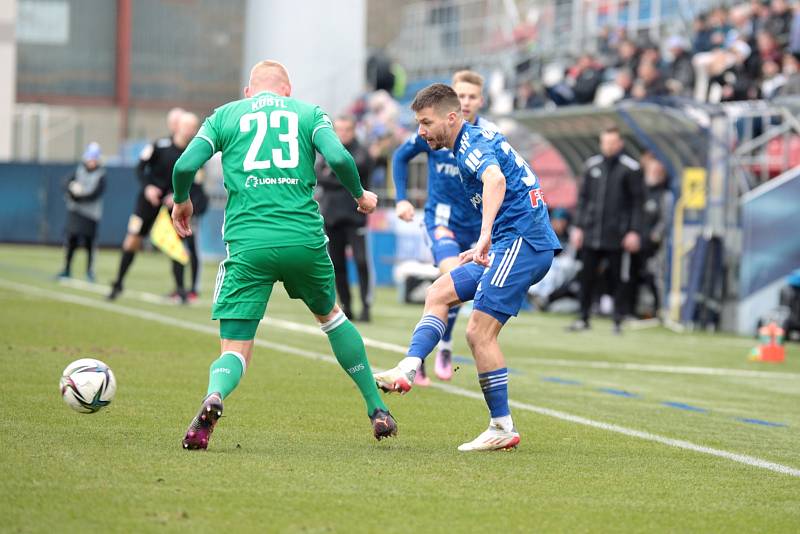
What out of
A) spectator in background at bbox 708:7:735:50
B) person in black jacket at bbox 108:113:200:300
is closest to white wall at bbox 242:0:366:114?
spectator in background at bbox 708:7:735:50

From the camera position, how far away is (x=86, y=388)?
7.64 m

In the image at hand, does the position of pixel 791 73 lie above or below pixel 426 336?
above

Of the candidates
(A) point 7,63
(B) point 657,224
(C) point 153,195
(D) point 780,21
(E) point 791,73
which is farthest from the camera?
(A) point 7,63

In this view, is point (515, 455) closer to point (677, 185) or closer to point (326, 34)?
point (677, 185)

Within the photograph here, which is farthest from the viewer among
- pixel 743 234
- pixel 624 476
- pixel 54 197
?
pixel 54 197

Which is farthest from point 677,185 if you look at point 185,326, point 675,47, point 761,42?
point 185,326

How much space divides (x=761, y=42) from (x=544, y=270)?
45.7 ft

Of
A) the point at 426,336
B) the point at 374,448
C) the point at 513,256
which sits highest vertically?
the point at 513,256

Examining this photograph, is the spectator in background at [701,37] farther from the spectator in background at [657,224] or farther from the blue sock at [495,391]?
the blue sock at [495,391]

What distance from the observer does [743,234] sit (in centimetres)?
1791

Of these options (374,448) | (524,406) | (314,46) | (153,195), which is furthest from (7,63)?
(374,448)

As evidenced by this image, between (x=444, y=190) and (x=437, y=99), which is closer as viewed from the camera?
(x=437, y=99)

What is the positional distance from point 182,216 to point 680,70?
54.5 feet

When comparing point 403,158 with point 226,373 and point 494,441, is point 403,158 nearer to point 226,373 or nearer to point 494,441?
point 494,441
